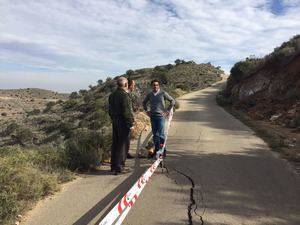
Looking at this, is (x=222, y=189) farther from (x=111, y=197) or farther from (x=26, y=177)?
(x=26, y=177)

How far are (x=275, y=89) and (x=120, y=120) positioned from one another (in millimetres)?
21318

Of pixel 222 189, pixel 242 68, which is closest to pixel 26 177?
pixel 222 189

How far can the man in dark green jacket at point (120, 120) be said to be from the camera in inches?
345

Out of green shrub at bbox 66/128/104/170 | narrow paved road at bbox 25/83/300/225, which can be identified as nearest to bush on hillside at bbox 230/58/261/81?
narrow paved road at bbox 25/83/300/225

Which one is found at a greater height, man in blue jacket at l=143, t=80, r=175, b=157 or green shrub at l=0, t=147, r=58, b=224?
man in blue jacket at l=143, t=80, r=175, b=157

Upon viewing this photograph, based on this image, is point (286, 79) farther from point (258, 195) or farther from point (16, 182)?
point (16, 182)

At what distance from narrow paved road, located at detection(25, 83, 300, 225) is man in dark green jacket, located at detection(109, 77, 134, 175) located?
0.39 metres

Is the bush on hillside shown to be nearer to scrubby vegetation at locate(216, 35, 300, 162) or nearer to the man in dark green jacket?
scrubby vegetation at locate(216, 35, 300, 162)

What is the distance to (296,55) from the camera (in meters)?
28.6

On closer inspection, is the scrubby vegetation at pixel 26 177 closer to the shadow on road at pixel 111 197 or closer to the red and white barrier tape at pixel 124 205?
the shadow on road at pixel 111 197

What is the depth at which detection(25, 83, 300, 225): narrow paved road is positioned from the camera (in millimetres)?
6340

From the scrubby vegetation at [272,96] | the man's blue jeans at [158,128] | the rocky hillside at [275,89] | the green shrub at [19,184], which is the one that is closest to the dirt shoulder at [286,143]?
the scrubby vegetation at [272,96]

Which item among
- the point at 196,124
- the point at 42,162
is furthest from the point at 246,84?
A: the point at 42,162

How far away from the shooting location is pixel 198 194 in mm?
7516
